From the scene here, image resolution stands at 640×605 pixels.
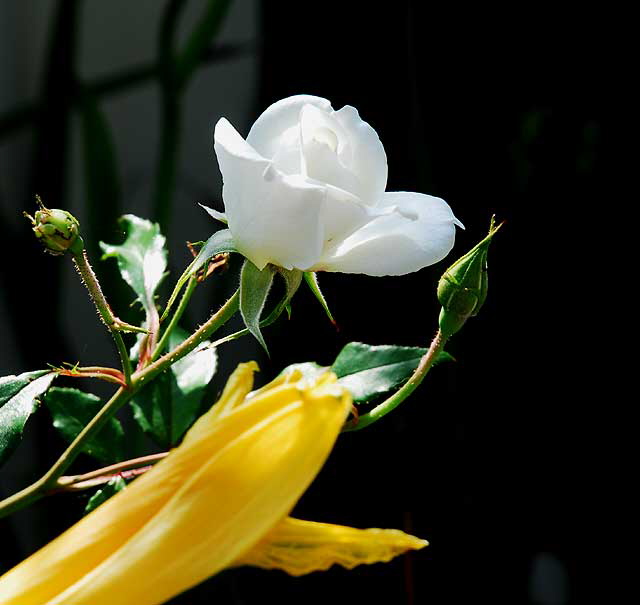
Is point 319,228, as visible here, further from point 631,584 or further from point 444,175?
point 631,584

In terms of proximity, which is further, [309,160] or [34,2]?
[34,2]

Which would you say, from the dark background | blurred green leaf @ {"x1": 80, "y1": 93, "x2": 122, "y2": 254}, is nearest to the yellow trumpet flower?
the dark background

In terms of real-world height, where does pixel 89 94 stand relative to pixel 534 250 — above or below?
above

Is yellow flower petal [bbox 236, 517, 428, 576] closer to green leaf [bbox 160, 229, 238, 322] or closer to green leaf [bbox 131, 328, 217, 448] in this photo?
green leaf [bbox 160, 229, 238, 322]

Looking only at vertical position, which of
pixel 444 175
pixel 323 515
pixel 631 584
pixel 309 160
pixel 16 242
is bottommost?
pixel 631 584

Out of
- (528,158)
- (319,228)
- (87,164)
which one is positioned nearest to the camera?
(319,228)

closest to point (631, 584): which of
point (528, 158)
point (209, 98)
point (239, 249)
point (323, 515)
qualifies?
point (323, 515)
